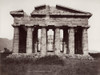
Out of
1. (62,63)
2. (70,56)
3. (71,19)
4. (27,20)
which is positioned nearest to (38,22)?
(27,20)

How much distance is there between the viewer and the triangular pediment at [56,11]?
32.3 m

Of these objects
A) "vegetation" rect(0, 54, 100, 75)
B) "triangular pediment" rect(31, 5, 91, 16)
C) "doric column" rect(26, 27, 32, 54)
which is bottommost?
"vegetation" rect(0, 54, 100, 75)

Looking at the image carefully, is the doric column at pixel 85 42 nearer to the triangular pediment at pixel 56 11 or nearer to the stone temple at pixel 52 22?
the stone temple at pixel 52 22

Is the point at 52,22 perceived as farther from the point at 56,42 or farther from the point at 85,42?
the point at 85,42

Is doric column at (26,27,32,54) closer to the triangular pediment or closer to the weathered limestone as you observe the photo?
the triangular pediment

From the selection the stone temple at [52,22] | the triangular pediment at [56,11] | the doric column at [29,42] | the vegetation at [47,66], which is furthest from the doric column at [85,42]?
the doric column at [29,42]

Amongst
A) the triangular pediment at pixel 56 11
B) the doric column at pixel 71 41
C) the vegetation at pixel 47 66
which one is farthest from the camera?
the triangular pediment at pixel 56 11

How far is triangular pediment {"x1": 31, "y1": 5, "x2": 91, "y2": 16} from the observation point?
3228cm

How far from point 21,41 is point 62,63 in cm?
1215

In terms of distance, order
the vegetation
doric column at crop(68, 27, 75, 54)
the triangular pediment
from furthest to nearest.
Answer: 1. the triangular pediment
2. doric column at crop(68, 27, 75, 54)
3. the vegetation

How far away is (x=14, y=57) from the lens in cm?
3114

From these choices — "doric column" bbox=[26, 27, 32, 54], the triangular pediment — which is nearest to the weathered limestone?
the triangular pediment

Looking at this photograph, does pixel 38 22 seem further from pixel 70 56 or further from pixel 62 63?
pixel 62 63

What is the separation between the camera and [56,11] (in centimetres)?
3266
